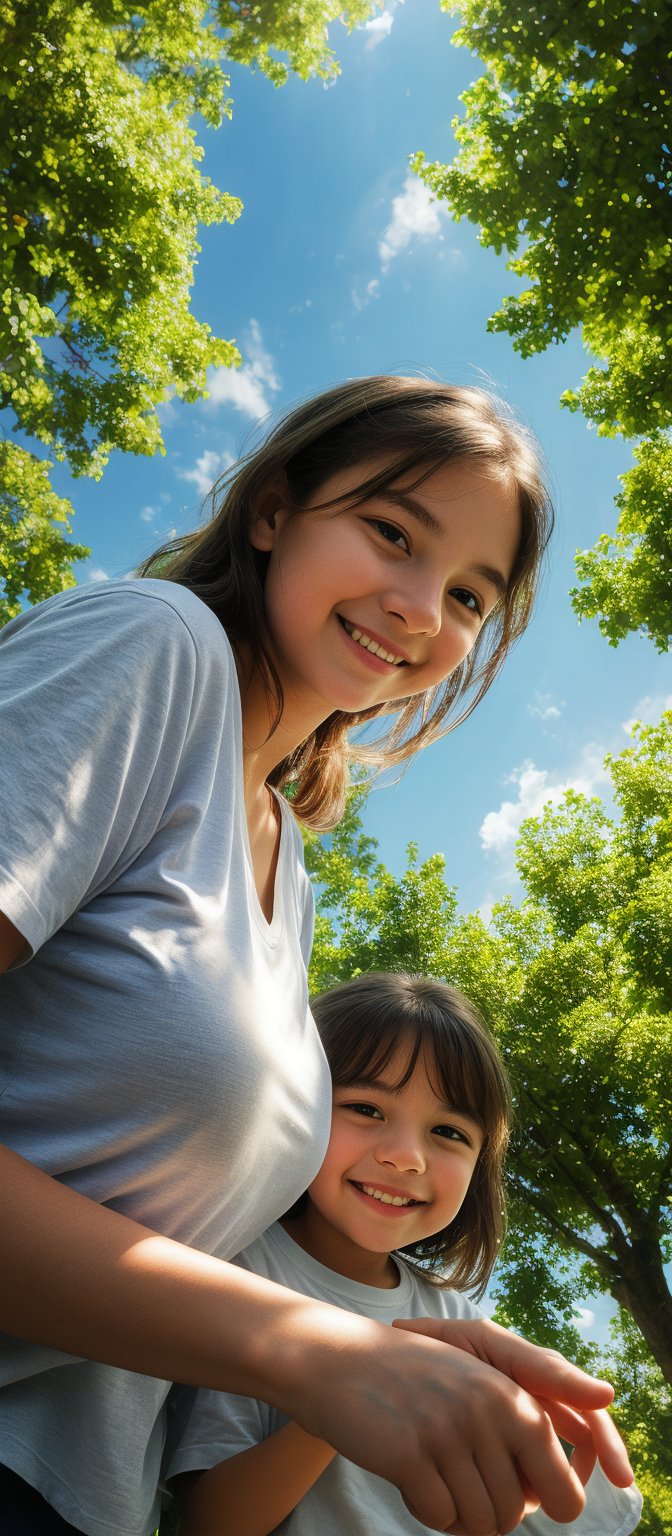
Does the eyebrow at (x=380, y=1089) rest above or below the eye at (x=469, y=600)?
below

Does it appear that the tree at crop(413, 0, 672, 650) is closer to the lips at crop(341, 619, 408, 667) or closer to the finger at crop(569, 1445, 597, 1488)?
the lips at crop(341, 619, 408, 667)

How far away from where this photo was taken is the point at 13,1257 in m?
0.94

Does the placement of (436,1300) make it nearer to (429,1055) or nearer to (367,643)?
(429,1055)

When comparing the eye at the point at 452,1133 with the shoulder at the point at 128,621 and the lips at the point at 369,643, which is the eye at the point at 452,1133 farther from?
the shoulder at the point at 128,621

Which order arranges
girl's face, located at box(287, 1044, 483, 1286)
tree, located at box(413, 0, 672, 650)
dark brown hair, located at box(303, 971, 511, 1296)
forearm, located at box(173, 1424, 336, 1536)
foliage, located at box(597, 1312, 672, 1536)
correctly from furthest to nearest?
foliage, located at box(597, 1312, 672, 1536)
tree, located at box(413, 0, 672, 650)
dark brown hair, located at box(303, 971, 511, 1296)
girl's face, located at box(287, 1044, 483, 1286)
forearm, located at box(173, 1424, 336, 1536)

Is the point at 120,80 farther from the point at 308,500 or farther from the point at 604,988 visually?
the point at 604,988

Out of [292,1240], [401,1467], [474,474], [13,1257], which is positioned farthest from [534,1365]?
[474,474]

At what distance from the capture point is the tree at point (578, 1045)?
12.4 m

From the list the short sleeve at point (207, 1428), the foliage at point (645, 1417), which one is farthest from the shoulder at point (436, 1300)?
the foliage at point (645, 1417)

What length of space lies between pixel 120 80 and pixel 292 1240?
40.2ft

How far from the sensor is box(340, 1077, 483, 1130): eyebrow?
2320 millimetres

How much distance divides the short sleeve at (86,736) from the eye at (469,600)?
0.71 m

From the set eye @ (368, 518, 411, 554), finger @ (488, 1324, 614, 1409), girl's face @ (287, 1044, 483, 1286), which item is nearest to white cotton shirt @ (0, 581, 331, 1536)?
finger @ (488, 1324, 614, 1409)

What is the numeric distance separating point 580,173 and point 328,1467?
27.6 ft
